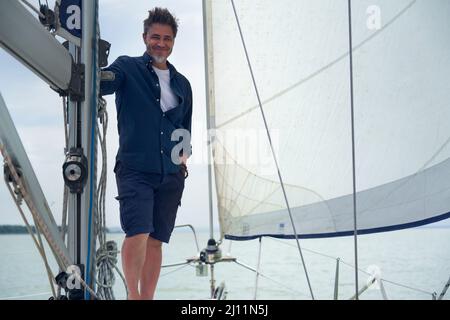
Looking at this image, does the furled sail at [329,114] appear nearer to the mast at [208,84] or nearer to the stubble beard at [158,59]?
the mast at [208,84]

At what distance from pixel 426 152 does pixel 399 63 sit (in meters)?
0.33

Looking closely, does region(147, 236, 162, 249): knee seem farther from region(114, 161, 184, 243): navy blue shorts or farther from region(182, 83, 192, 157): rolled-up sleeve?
region(182, 83, 192, 157): rolled-up sleeve

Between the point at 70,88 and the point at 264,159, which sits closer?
the point at 70,88

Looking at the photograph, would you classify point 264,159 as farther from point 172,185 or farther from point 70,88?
point 70,88

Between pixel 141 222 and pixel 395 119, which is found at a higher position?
pixel 395 119

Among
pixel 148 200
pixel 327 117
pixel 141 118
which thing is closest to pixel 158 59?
pixel 141 118

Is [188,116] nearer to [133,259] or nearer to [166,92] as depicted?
[166,92]

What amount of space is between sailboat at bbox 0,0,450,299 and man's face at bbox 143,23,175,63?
0.26 m

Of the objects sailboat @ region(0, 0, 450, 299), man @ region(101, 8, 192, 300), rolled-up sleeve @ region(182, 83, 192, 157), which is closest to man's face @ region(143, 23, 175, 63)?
man @ region(101, 8, 192, 300)

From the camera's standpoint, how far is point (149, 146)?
1954mm

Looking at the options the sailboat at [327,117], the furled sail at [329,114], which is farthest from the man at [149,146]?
the furled sail at [329,114]
